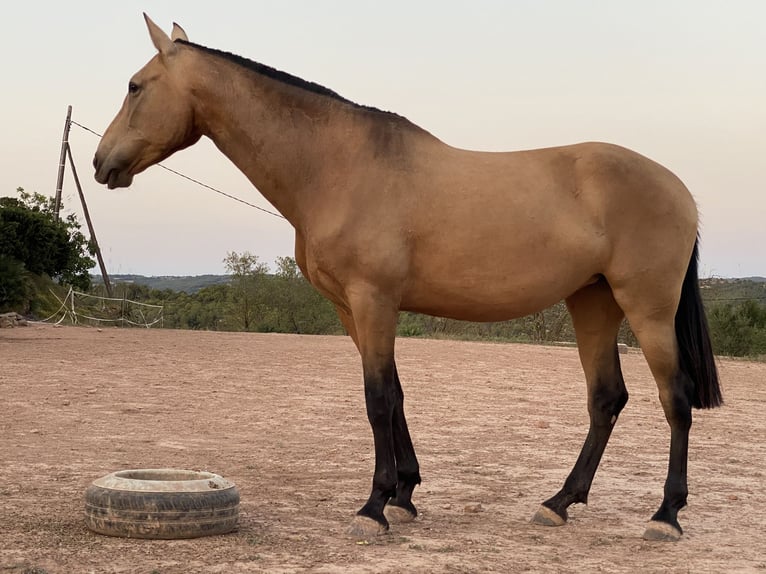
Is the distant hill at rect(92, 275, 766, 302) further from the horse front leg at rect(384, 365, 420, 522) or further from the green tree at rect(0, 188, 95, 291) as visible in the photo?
the horse front leg at rect(384, 365, 420, 522)

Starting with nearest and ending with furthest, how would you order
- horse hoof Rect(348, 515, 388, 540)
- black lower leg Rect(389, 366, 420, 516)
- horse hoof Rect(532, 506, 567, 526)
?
1. horse hoof Rect(348, 515, 388, 540)
2. horse hoof Rect(532, 506, 567, 526)
3. black lower leg Rect(389, 366, 420, 516)

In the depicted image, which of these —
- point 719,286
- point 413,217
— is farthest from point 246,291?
point 413,217

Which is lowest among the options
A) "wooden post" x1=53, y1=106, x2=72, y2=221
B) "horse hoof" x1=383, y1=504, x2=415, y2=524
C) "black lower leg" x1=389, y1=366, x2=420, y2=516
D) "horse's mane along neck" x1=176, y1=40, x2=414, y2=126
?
"horse hoof" x1=383, y1=504, x2=415, y2=524

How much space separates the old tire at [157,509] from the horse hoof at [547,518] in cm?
181

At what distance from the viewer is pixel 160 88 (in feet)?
16.3

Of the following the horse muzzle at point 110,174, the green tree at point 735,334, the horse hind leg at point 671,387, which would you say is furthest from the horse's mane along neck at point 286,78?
the green tree at point 735,334

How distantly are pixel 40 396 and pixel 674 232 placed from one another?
26.5ft

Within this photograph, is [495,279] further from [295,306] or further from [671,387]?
[295,306]

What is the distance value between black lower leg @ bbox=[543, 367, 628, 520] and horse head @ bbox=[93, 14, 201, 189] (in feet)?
10.0

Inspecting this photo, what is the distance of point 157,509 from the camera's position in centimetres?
438

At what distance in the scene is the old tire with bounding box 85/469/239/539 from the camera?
4.38 meters

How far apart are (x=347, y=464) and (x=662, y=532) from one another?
284 cm

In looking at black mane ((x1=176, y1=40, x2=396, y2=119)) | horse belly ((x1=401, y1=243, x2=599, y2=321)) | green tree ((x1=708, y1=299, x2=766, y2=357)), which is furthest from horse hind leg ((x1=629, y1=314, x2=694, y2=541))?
green tree ((x1=708, y1=299, x2=766, y2=357))

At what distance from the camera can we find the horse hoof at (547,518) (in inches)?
199
